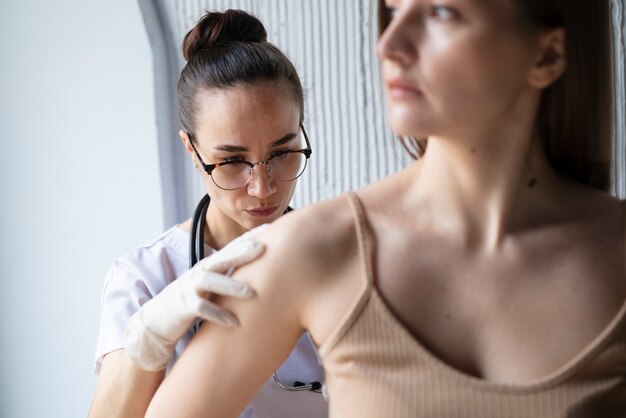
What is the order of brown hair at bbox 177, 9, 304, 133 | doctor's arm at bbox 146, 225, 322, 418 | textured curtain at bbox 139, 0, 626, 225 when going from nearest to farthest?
1. doctor's arm at bbox 146, 225, 322, 418
2. brown hair at bbox 177, 9, 304, 133
3. textured curtain at bbox 139, 0, 626, 225

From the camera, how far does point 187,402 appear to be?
1043mm

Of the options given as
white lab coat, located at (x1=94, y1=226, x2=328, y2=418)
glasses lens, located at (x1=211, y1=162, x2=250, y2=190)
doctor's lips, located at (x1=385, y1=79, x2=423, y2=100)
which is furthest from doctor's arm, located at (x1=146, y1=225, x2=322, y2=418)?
glasses lens, located at (x1=211, y1=162, x2=250, y2=190)

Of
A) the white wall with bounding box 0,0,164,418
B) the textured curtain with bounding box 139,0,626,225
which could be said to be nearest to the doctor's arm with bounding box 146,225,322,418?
the textured curtain with bounding box 139,0,626,225

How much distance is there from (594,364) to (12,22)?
2.88m

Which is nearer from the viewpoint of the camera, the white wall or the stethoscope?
the stethoscope

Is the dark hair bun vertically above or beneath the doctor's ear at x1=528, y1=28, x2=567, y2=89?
beneath

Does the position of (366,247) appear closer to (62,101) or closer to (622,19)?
(622,19)

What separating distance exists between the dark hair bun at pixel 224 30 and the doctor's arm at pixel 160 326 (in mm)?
734

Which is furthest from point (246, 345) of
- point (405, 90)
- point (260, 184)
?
point (260, 184)

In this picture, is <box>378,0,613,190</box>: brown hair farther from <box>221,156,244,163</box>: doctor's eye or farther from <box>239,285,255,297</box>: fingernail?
<box>221,156,244,163</box>: doctor's eye

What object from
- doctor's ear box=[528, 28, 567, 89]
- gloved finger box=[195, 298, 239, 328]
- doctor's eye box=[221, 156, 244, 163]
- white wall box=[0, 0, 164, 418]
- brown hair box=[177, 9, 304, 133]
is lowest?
white wall box=[0, 0, 164, 418]

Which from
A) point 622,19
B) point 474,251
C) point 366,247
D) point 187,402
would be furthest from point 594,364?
point 622,19

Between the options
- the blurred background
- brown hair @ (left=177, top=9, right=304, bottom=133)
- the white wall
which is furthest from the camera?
the white wall

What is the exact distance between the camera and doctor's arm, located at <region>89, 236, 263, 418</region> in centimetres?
106
